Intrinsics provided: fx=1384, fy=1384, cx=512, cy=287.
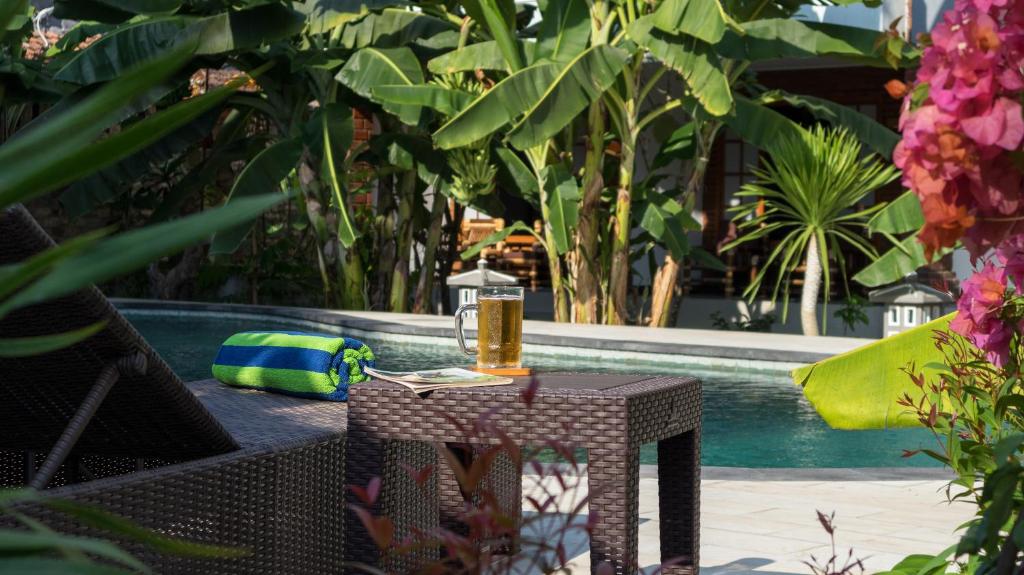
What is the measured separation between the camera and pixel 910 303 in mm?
10844

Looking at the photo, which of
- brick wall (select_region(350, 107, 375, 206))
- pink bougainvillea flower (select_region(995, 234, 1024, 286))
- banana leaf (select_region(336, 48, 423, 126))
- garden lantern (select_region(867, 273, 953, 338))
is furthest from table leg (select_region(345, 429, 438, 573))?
brick wall (select_region(350, 107, 375, 206))

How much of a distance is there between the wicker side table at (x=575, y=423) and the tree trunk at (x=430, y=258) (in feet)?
35.2

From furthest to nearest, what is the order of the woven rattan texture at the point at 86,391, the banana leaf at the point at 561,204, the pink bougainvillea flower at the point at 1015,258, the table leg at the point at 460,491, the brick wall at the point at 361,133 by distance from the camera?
the brick wall at the point at 361,133 < the banana leaf at the point at 561,204 < the table leg at the point at 460,491 < the woven rattan texture at the point at 86,391 < the pink bougainvillea flower at the point at 1015,258

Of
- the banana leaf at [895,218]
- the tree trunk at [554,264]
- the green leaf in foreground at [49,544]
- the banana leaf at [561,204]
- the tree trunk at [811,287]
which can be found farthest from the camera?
the tree trunk at [554,264]

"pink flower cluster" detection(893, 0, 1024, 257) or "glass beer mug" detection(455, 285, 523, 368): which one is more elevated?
"pink flower cluster" detection(893, 0, 1024, 257)

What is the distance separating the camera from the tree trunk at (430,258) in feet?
44.2

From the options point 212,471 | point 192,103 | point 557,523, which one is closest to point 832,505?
point 557,523

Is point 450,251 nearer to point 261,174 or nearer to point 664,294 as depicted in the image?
point 664,294

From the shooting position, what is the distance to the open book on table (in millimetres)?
2529

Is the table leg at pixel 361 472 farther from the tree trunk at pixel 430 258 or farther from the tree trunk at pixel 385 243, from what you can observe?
the tree trunk at pixel 385 243

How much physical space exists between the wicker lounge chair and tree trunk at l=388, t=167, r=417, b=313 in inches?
410

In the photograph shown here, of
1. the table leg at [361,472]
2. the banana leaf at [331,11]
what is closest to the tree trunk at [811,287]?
the banana leaf at [331,11]

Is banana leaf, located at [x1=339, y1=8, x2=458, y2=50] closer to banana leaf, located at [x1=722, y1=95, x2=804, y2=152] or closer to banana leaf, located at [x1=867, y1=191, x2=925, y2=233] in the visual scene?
banana leaf, located at [x1=722, y1=95, x2=804, y2=152]

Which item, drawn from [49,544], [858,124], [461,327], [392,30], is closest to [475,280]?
[392,30]
